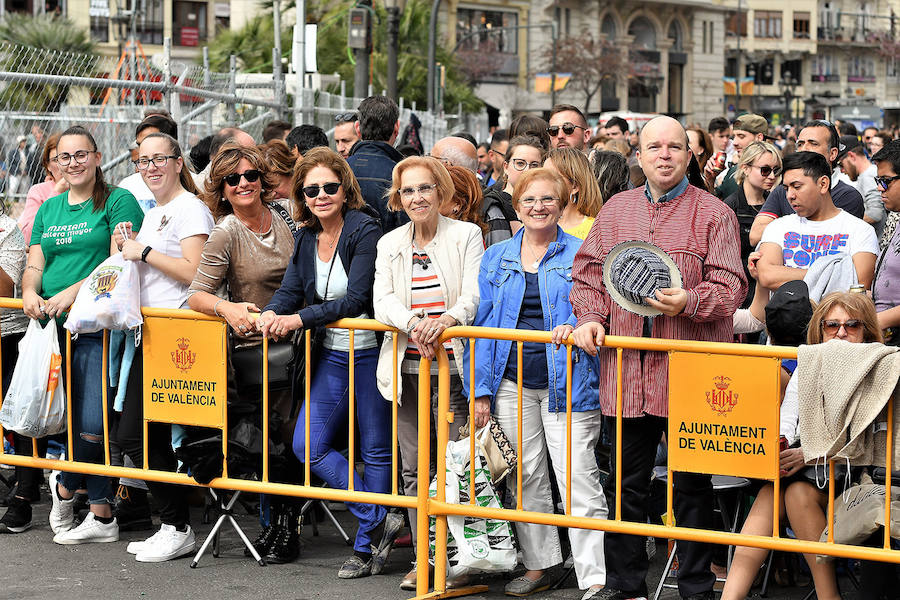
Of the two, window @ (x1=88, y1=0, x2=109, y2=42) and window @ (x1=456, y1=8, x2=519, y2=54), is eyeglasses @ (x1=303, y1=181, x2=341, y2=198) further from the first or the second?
window @ (x1=456, y1=8, x2=519, y2=54)

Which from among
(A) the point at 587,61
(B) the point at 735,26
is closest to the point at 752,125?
(A) the point at 587,61

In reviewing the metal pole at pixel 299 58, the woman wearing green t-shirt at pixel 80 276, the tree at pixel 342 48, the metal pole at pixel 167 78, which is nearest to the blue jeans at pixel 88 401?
the woman wearing green t-shirt at pixel 80 276

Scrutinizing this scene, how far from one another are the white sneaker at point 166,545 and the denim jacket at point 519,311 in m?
1.72

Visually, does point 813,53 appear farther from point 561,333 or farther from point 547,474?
point 561,333

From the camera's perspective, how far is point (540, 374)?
5.39 m

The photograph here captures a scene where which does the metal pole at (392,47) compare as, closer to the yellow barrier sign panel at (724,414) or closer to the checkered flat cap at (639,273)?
the checkered flat cap at (639,273)

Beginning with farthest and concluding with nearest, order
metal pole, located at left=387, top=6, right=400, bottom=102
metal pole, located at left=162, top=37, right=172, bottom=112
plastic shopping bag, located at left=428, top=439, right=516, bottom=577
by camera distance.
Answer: metal pole, located at left=387, top=6, right=400, bottom=102
metal pole, located at left=162, top=37, right=172, bottom=112
plastic shopping bag, located at left=428, top=439, right=516, bottom=577

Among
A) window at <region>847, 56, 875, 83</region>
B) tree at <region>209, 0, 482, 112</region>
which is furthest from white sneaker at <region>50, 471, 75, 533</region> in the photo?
window at <region>847, 56, 875, 83</region>

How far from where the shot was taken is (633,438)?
5.23 meters

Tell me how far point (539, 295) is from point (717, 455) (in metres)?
1.06

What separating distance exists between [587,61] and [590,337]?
203 feet

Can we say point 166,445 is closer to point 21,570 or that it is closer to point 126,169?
point 21,570

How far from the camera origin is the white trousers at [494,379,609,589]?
5348 millimetres

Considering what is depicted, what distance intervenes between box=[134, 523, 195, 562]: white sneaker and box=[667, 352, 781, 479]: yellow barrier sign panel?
8.36 feet
